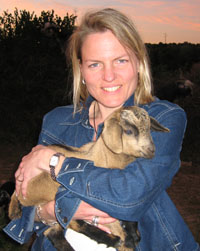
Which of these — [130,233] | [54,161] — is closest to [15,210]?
[54,161]

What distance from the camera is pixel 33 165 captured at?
2178 millimetres

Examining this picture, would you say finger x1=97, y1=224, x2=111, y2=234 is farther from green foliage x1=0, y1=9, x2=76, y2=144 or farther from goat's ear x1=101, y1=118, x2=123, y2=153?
green foliage x1=0, y1=9, x2=76, y2=144

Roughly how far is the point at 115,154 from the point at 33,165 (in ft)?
2.04

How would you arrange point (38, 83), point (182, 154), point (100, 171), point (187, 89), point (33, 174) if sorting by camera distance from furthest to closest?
point (187, 89), point (38, 83), point (182, 154), point (33, 174), point (100, 171)

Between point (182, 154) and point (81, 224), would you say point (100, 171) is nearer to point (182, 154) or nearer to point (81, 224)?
point (81, 224)

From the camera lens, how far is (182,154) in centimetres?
979

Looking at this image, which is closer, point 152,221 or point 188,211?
point 152,221

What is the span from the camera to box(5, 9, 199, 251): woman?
72.4 inches

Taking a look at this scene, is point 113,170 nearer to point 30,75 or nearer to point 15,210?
point 15,210

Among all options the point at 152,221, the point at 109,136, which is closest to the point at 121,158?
the point at 109,136

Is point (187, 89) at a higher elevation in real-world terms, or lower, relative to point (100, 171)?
lower

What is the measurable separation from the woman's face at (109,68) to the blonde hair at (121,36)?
4 cm

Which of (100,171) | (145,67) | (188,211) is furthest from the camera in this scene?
(188,211)

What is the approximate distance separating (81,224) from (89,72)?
116 centimetres
